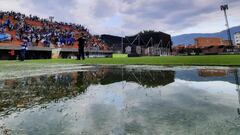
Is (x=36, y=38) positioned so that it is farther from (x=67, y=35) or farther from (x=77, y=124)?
(x=77, y=124)

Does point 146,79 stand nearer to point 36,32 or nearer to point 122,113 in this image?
point 122,113

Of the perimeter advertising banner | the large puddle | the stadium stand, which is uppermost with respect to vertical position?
the stadium stand

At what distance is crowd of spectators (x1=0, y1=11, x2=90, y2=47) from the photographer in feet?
198

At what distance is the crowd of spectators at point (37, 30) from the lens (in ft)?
198

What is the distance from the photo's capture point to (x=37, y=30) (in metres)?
65.1

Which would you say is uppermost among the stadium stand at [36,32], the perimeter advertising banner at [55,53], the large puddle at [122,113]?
the stadium stand at [36,32]

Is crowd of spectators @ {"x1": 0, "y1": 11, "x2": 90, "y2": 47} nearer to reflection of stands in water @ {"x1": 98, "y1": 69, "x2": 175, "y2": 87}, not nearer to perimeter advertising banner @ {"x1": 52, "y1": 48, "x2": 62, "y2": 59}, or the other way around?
perimeter advertising banner @ {"x1": 52, "y1": 48, "x2": 62, "y2": 59}

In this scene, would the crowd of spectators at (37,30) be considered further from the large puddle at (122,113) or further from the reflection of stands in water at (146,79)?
the large puddle at (122,113)

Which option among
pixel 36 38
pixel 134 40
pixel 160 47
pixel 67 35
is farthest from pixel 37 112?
pixel 160 47

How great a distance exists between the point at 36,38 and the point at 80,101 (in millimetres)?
56364

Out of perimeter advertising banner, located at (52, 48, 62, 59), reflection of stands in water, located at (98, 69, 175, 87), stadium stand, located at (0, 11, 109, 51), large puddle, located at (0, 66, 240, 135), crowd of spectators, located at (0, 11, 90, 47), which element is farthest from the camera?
perimeter advertising banner, located at (52, 48, 62, 59)

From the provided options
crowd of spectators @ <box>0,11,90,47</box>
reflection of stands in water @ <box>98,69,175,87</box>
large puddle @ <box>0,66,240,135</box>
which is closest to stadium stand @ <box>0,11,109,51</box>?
crowd of spectators @ <box>0,11,90,47</box>

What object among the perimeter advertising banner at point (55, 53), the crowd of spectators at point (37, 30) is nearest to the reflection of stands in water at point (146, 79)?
the crowd of spectators at point (37, 30)

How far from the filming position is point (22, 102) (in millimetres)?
9000
